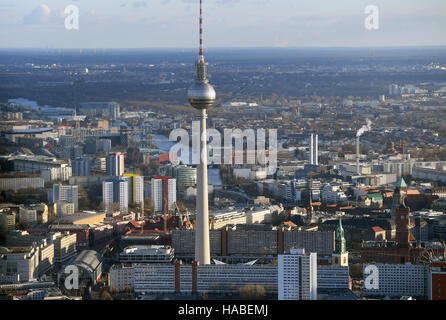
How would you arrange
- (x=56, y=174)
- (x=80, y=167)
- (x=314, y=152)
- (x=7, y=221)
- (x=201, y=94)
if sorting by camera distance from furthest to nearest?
(x=314, y=152) → (x=80, y=167) → (x=56, y=174) → (x=7, y=221) → (x=201, y=94)

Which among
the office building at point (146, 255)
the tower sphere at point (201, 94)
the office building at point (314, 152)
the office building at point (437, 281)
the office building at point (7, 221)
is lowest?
the office building at point (314, 152)

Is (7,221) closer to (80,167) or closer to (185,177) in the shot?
(185,177)

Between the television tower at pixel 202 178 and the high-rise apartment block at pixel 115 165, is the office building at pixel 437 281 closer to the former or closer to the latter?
the television tower at pixel 202 178

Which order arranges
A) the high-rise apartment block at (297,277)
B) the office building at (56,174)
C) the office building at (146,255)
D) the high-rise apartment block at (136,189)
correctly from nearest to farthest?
the high-rise apartment block at (297,277) < the office building at (146,255) < the high-rise apartment block at (136,189) < the office building at (56,174)

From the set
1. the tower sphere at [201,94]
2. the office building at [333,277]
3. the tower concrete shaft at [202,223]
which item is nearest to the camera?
the office building at [333,277]

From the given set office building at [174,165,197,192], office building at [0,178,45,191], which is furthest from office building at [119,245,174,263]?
office building at [0,178,45,191]

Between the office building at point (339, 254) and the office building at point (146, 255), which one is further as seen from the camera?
the office building at point (146, 255)

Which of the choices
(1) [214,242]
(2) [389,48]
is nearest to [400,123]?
(2) [389,48]

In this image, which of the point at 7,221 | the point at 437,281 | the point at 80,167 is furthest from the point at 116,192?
the point at 437,281

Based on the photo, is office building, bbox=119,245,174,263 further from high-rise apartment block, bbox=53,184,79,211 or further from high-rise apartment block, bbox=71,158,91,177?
high-rise apartment block, bbox=71,158,91,177

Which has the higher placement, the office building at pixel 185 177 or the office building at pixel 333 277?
the office building at pixel 333 277

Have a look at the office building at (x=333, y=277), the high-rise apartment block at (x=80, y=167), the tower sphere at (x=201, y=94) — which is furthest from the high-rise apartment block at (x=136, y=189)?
the office building at (x=333, y=277)
